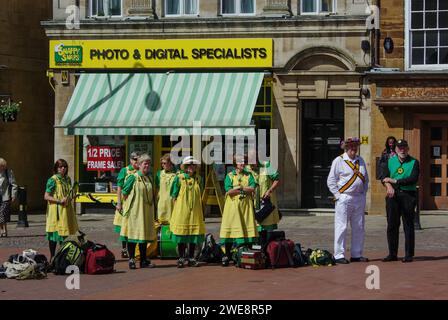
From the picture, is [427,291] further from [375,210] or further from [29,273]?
[375,210]

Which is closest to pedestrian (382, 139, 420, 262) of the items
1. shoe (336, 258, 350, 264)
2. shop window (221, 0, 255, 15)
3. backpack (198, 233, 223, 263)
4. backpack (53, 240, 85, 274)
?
shoe (336, 258, 350, 264)

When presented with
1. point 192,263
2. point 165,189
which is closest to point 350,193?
point 192,263

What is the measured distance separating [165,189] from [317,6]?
10.9 m

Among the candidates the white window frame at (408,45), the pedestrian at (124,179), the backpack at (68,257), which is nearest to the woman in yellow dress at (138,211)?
the pedestrian at (124,179)

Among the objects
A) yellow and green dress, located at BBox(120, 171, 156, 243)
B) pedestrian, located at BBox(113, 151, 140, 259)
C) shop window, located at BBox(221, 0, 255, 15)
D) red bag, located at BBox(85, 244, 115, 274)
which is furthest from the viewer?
shop window, located at BBox(221, 0, 255, 15)

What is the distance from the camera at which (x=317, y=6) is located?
27344 millimetres

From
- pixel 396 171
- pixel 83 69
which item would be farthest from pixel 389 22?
pixel 396 171

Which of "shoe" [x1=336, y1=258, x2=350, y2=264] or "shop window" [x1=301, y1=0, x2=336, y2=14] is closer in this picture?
"shoe" [x1=336, y1=258, x2=350, y2=264]

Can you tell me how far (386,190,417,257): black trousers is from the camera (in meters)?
16.2

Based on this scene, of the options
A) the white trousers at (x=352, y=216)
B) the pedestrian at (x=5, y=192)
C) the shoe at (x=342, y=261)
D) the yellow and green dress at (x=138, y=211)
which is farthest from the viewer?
the pedestrian at (x=5, y=192)

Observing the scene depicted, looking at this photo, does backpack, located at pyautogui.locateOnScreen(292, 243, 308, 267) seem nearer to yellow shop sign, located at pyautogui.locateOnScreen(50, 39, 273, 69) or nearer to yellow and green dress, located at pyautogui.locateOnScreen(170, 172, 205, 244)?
yellow and green dress, located at pyautogui.locateOnScreen(170, 172, 205, 244)

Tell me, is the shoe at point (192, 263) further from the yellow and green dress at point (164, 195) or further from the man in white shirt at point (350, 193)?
the man in white shirt at point (350, 193)

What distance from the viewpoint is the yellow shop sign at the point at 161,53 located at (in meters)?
27.3

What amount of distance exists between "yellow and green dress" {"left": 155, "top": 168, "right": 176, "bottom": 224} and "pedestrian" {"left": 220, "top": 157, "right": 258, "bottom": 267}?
68.1 inches
